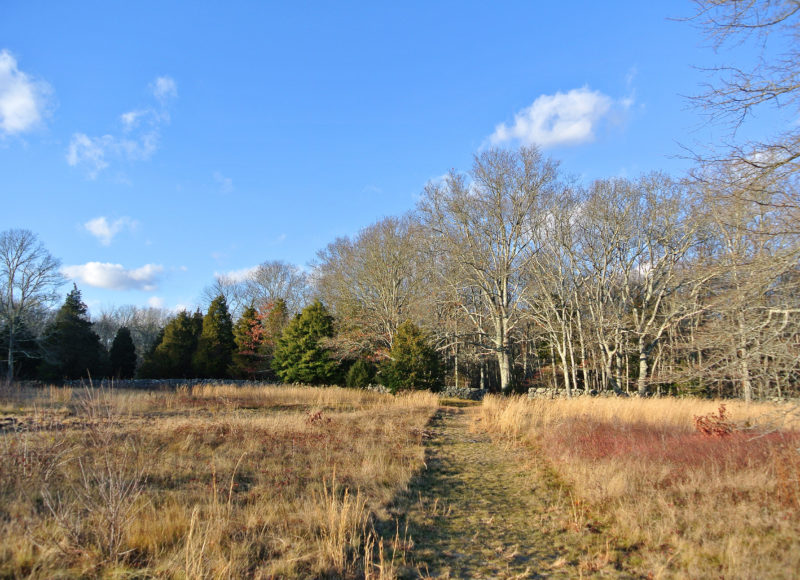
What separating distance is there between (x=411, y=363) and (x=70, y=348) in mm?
25752

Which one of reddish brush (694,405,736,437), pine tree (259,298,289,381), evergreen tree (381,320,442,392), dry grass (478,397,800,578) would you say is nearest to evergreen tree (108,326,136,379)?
pine tree (259,298,289,381)

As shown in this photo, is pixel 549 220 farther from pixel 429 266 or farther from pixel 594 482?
pixel 594 482

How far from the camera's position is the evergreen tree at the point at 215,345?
33.9m

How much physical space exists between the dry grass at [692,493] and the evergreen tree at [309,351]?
776 inches

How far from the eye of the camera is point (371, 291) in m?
29.8

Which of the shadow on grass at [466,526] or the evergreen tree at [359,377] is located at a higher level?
the evergreen tree at [359,377]

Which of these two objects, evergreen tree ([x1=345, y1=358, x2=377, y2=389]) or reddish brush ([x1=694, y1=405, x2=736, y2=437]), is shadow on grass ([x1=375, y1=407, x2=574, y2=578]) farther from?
evergreen tree ([x1=345, y1=358, x2=377, y2=389])

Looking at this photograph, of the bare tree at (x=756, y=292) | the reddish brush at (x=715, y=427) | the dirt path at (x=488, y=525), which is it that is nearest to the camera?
the dirt path at (x=488, y=525)

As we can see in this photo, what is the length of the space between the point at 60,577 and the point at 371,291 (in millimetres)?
26614

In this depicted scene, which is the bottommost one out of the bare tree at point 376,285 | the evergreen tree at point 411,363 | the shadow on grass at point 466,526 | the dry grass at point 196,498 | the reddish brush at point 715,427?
the shadow on grass at point 466,526

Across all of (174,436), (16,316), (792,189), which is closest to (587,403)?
(792,189)

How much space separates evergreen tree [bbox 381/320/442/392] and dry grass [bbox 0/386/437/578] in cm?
1032

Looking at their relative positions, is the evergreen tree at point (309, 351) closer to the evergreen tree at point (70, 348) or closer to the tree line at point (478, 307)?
the tree line at point (478, 307)

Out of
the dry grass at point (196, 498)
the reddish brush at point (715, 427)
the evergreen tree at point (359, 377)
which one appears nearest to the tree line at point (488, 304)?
the evergreen tree at point (359, 377)
